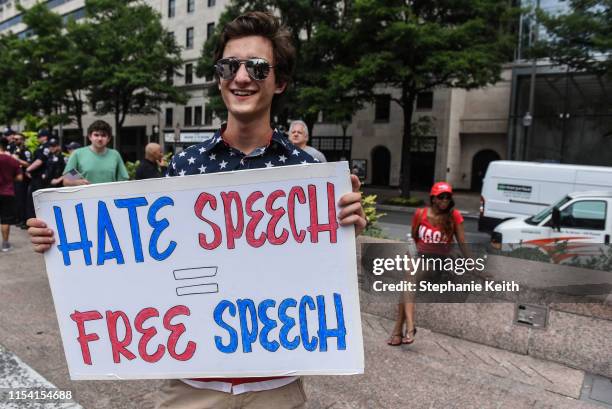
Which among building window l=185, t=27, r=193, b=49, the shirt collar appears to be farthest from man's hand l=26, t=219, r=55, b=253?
building window l=185, t=27, r=193, b=49

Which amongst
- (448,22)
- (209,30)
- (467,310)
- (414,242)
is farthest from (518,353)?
(209,30)

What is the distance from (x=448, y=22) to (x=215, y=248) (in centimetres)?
2192

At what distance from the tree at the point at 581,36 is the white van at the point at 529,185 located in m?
5.53

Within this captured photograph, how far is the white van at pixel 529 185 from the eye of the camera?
11516mm

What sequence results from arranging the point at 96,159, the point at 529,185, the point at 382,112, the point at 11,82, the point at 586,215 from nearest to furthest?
the point at 96,159 < the point at 586,215 < the point at 529,185 < the point at 382,112 < the point at 11,82

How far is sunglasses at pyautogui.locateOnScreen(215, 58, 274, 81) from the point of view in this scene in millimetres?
1764

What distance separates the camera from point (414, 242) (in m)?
4.71

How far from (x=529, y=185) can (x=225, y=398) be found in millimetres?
12500

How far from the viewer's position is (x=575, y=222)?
8.49 metres

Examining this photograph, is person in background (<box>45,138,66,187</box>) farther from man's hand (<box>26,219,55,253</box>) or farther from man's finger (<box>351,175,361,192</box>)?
man's finger (<box>351,175,361,192</box>)

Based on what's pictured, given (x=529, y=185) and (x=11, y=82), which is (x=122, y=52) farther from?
(x=529, y=185)

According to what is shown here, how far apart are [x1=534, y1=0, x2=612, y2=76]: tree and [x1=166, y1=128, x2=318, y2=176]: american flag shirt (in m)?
16.4

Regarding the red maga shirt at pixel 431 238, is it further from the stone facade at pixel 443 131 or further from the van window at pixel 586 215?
the stone facade at pixel 443 131

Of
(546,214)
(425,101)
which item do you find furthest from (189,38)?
(546,214)
